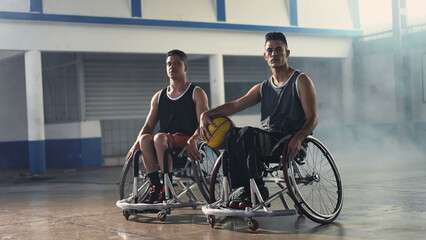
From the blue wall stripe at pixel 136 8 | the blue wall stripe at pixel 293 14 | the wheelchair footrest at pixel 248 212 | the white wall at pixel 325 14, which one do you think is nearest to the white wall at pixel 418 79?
the white wall at pixel 325 14

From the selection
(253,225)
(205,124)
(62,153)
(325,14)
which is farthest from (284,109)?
(325,14)

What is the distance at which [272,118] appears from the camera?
4.96 metres

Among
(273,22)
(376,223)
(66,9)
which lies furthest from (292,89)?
(273,22)

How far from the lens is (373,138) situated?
17000 mm

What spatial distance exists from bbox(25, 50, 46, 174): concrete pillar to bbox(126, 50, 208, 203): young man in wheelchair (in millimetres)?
8034

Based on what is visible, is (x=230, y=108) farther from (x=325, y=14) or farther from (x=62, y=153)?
(x=325, y=14)

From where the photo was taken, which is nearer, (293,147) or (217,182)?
(293,147)

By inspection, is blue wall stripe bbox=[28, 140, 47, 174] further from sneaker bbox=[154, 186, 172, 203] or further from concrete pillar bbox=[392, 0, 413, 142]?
sneaker bbox=[154, 186, 172, 203]

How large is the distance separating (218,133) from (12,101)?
13309 millimetres

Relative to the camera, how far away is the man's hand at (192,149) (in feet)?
17.3

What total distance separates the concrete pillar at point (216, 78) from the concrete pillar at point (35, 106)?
396 centimetres

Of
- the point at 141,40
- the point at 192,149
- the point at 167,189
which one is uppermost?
the point at 141,40

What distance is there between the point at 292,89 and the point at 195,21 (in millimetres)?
10317

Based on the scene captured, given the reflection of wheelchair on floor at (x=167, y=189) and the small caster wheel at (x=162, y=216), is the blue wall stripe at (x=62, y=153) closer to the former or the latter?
the reflection of wheelchair on floor at (x=167, y=189)
